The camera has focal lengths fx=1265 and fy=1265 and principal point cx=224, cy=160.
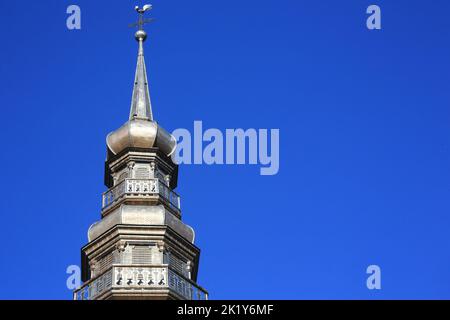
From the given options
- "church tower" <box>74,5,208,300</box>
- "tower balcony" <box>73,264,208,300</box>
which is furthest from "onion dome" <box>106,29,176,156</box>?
"tower balcony" <box>73,264,208,300</box>

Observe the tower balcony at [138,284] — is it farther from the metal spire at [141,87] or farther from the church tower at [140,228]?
the metal spire at [141,87]

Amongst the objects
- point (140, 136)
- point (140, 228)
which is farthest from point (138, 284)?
point (140, 136)

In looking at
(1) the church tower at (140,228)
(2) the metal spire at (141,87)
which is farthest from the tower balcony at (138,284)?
(2) the metal spire at (141,87)

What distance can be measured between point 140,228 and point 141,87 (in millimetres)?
11220

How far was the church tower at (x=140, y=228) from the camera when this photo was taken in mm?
50719

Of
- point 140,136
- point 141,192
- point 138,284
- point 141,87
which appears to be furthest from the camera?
point 141,87

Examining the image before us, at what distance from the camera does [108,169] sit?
5938cm

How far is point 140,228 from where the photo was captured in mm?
53656

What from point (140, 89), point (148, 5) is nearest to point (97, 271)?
point (140, 89)

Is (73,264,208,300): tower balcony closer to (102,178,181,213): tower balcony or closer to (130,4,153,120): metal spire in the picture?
(102,178,181,213): tower balcony

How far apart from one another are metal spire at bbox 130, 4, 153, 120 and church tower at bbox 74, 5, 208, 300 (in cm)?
7

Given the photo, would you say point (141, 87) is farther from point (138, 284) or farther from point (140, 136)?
point (138, 284)
